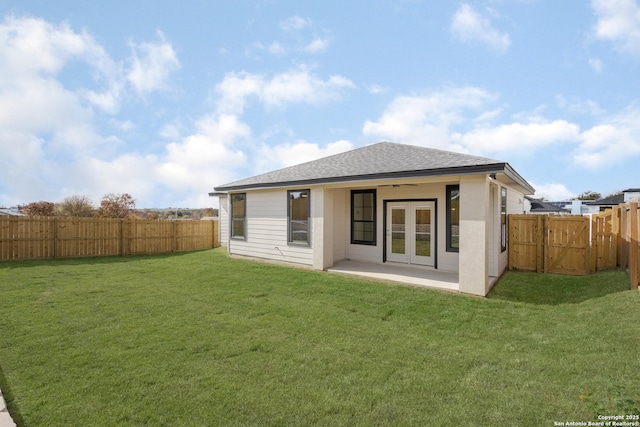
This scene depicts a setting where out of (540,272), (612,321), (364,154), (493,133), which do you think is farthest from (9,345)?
(493,133)

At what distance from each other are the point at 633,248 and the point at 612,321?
2.47 metres

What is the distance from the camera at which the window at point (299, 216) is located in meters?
9.85

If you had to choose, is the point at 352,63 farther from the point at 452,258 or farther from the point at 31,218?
the point at 31,218

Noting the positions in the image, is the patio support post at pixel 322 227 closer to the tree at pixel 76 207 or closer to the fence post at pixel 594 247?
the fence post at pixel 594 247

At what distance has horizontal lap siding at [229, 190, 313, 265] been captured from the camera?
1027 centimetres

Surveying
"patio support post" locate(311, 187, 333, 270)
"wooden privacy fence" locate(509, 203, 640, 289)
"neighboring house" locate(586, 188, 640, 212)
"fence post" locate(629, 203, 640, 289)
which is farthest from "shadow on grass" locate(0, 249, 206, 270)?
"neighboring house" locate(586, 188, 640, 212)

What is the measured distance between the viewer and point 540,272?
9.18m

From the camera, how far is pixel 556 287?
7.62 metres

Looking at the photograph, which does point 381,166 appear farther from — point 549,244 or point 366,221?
point 549,244

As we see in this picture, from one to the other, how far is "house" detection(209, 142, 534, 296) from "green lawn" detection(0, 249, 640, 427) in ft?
5.31

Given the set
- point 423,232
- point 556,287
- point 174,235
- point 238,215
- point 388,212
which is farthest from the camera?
point 174,235

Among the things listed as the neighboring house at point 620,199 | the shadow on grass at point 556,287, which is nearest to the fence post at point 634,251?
the shadow on grass at point 556,287

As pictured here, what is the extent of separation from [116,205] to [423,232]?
2985cm

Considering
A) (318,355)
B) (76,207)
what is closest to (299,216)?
(318,355)
